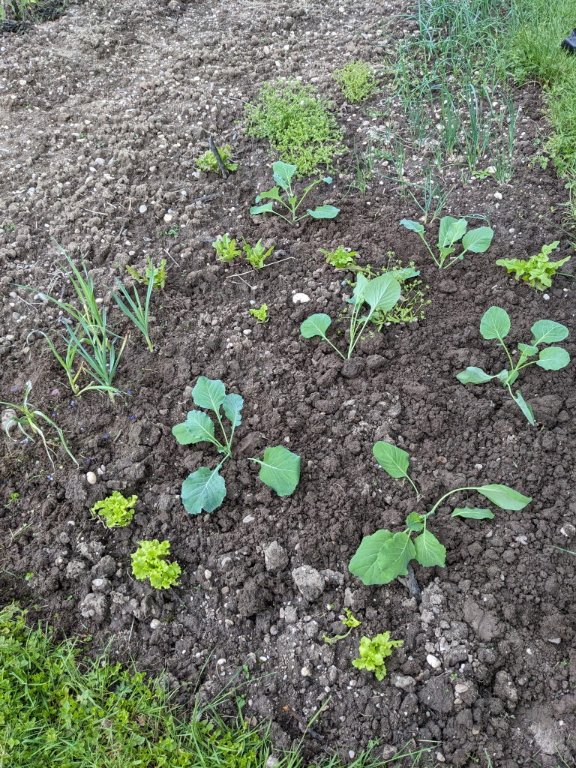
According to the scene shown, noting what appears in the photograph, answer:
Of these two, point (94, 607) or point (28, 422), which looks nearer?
point (94, 607)

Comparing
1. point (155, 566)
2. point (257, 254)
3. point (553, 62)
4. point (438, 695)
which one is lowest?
point (438, 695)

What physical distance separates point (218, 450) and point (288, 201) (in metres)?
1.53

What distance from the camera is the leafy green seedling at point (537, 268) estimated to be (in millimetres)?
2791

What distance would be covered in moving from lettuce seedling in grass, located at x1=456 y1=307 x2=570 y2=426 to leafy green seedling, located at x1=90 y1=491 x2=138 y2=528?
140 cm

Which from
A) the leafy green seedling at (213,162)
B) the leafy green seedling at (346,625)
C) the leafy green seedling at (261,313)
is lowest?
the leafy green seedling at (346,625)

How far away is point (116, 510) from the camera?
90.0 inches

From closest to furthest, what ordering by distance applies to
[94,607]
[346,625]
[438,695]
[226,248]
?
[438,695]
[346,625]
[94,607]
[226,248]

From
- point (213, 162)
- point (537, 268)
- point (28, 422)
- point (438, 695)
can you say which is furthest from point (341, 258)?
point (438, 695)

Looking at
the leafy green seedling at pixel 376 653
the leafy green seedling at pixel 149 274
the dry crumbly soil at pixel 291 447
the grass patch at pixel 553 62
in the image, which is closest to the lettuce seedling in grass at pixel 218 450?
the dry crumbly soil at pixel 291 447

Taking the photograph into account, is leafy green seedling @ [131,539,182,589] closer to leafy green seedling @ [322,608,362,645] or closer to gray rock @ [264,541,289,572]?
gray rock @ [264,541,289,572]

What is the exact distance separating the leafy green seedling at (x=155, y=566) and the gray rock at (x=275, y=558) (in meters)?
0.31

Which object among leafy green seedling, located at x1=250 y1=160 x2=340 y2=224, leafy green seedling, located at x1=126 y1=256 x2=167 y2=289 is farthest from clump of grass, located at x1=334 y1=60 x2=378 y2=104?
leafy green seedling, located at x1=126 y1=256 x2=167 y2=289

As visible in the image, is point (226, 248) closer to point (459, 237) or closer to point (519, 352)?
point (459, 237)

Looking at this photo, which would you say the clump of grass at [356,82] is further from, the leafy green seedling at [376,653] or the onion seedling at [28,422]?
the leafy green seedling at [376,653]
